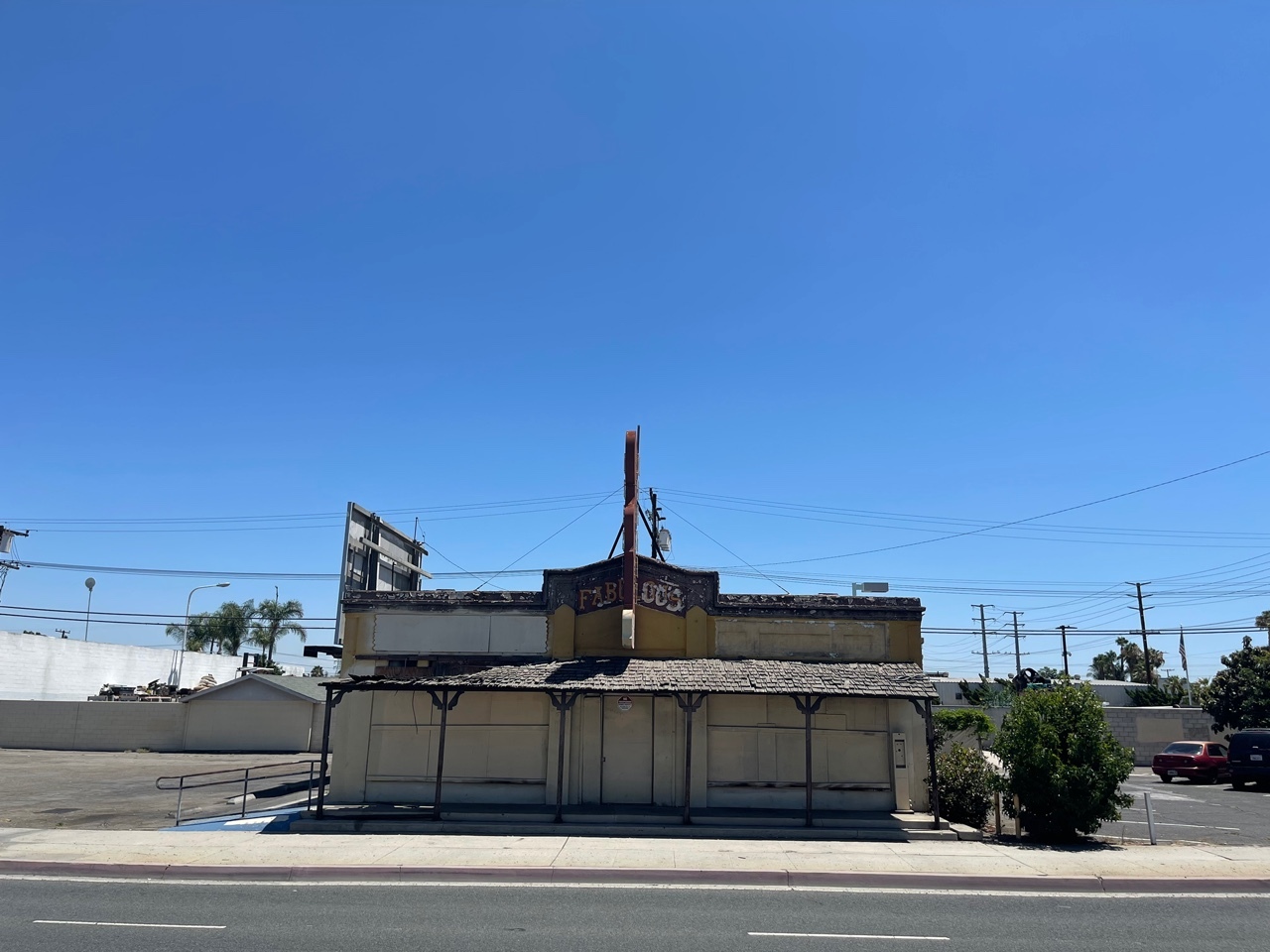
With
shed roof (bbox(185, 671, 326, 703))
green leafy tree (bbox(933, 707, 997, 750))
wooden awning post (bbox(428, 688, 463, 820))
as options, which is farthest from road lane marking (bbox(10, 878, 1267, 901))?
shed roof (bbox(185, 671, 326, 703))

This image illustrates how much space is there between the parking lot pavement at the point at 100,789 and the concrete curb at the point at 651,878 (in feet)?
16.8

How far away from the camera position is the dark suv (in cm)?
3008

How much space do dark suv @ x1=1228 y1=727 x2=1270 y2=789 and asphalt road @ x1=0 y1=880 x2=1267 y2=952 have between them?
21.9 metres

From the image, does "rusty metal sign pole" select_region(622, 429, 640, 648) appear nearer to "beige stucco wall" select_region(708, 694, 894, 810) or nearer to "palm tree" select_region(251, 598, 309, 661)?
"beige stucco wall" select_region(708, 694, 894, 810)

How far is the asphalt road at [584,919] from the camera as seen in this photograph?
9.61 m

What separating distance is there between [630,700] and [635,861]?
5.79m

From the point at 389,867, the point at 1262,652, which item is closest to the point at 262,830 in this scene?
the point at 389,867

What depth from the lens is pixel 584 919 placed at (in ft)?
35.1

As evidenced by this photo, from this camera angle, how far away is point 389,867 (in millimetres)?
13602

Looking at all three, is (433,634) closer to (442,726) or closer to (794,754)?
(442,726)

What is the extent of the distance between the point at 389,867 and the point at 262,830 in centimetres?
490

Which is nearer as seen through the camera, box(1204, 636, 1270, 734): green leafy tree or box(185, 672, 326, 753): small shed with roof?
box(1204, 636, 1270, 734): green leafy tree

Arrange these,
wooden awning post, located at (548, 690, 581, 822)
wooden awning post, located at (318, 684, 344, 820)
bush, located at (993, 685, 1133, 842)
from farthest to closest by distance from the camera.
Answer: wooden awning post, located at (548, 690, 581, 822) → wooden awning post, located at (318, 684, 344, 820) → bush, located at (993, 685, 1133, 842)

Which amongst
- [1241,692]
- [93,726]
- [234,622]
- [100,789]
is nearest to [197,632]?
[234,622]
